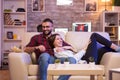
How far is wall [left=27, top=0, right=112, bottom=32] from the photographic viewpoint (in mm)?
7145

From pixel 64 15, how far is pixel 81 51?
3379 mm

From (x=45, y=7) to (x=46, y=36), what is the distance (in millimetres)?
3151

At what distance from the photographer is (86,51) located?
3947mm

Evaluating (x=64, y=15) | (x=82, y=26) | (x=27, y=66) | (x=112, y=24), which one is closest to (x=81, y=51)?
(x=27, y=66)

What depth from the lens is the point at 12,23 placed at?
688 centimetres

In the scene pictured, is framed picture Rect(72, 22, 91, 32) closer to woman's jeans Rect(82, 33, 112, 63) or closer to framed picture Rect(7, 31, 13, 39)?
framed picture Rect(7, 31, 13, 39)

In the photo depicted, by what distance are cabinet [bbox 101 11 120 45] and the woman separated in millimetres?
2977

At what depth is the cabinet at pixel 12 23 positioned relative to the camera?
22.6ft

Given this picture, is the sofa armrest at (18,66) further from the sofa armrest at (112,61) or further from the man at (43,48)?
the sofa armrest at (112,61)

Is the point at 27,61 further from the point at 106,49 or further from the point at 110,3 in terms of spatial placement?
the point at 110,3

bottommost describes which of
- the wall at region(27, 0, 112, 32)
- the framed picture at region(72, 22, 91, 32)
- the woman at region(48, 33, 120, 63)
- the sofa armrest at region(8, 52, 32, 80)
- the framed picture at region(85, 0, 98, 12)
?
the sofa armrest at region(8, 52, 32, 80)

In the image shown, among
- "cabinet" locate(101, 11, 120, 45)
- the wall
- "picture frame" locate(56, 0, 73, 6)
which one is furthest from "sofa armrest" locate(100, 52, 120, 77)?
"picture frame" locate(56, 0, 73, 6)

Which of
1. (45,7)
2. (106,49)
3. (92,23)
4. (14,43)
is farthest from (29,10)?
(106,49)

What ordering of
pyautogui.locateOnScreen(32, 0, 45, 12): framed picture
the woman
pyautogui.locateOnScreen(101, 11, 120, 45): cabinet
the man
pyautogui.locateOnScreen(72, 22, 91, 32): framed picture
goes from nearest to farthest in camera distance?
1. the man
2. the woman
3. pyautogui.locateOnScreen(101, 11, 120, 45): cabinet
4. pyautogui.locateOnScreen(72, 22, 91, 32): framed picture
5. pyautogui.locateOnScreen(32, 0, 45, 12): framed picture
